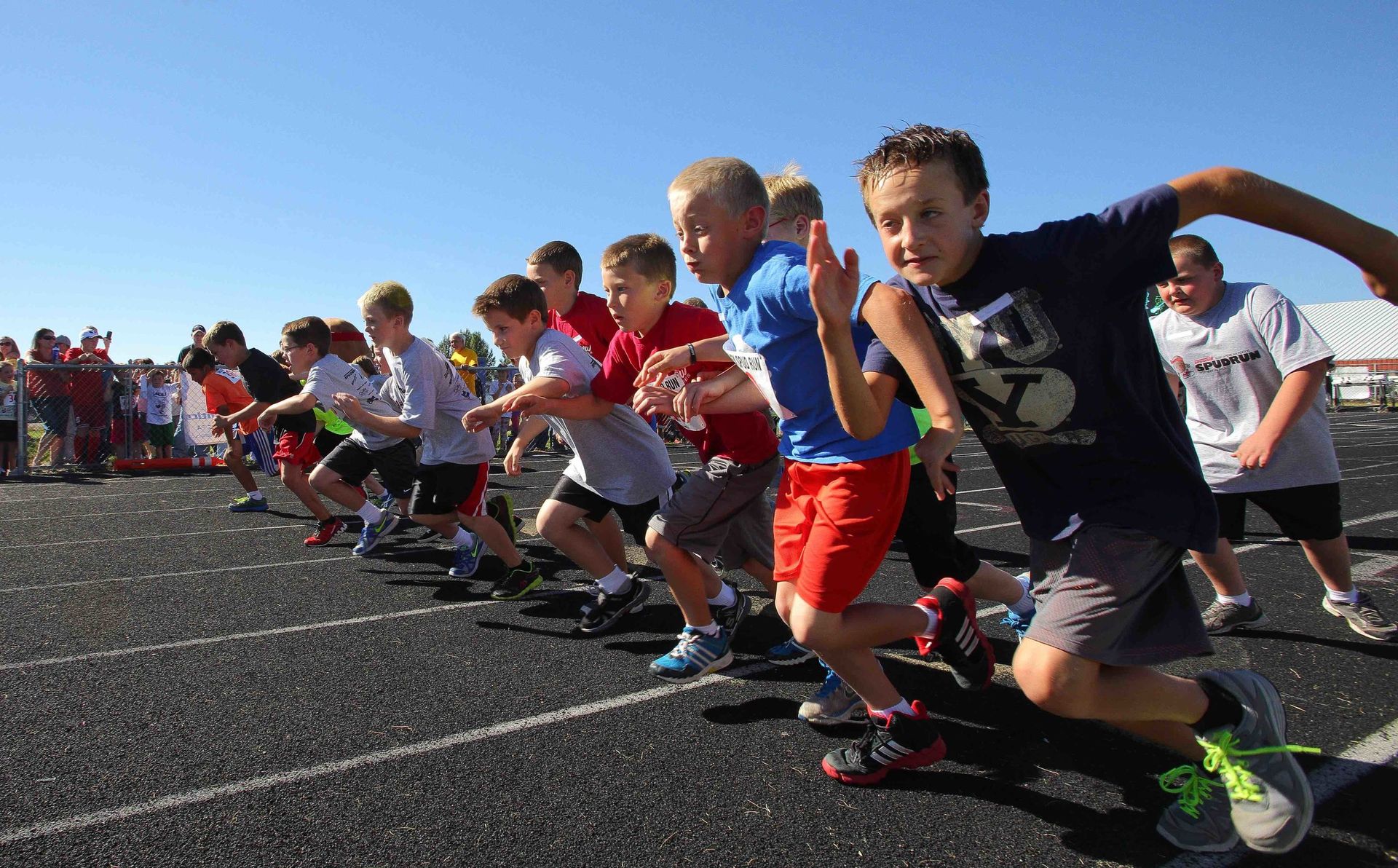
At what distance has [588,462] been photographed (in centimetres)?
449

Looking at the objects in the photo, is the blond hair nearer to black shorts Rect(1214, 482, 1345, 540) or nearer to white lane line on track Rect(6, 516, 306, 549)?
black shorts Rect(1214, 482, 1345, 540)

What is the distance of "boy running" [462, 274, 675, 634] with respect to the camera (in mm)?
4484

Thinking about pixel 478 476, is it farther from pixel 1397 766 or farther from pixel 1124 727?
pixel 1397 766

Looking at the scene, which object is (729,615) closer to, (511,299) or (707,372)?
(707,372)

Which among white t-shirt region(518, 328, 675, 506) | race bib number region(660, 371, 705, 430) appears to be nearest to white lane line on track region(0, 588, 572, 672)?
white t-shirt region(518, 328, 675, 506)

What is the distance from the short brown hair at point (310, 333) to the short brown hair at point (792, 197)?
426 centimetres

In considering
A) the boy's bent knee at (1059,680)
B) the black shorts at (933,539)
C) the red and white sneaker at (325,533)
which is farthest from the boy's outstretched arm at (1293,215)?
the red and white sneaker at (325,533)

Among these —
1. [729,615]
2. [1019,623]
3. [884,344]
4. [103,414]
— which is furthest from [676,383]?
[103,414]

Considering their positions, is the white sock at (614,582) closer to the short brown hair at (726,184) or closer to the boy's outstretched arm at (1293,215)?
the short brown hair at (726,184)

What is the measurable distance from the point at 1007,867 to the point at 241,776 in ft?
7.54

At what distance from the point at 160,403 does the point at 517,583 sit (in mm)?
11624

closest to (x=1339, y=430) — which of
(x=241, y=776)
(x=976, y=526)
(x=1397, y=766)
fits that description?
(x=976, y=526)

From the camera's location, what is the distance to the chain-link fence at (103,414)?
1285 centimetres

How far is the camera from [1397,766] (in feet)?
8.89
